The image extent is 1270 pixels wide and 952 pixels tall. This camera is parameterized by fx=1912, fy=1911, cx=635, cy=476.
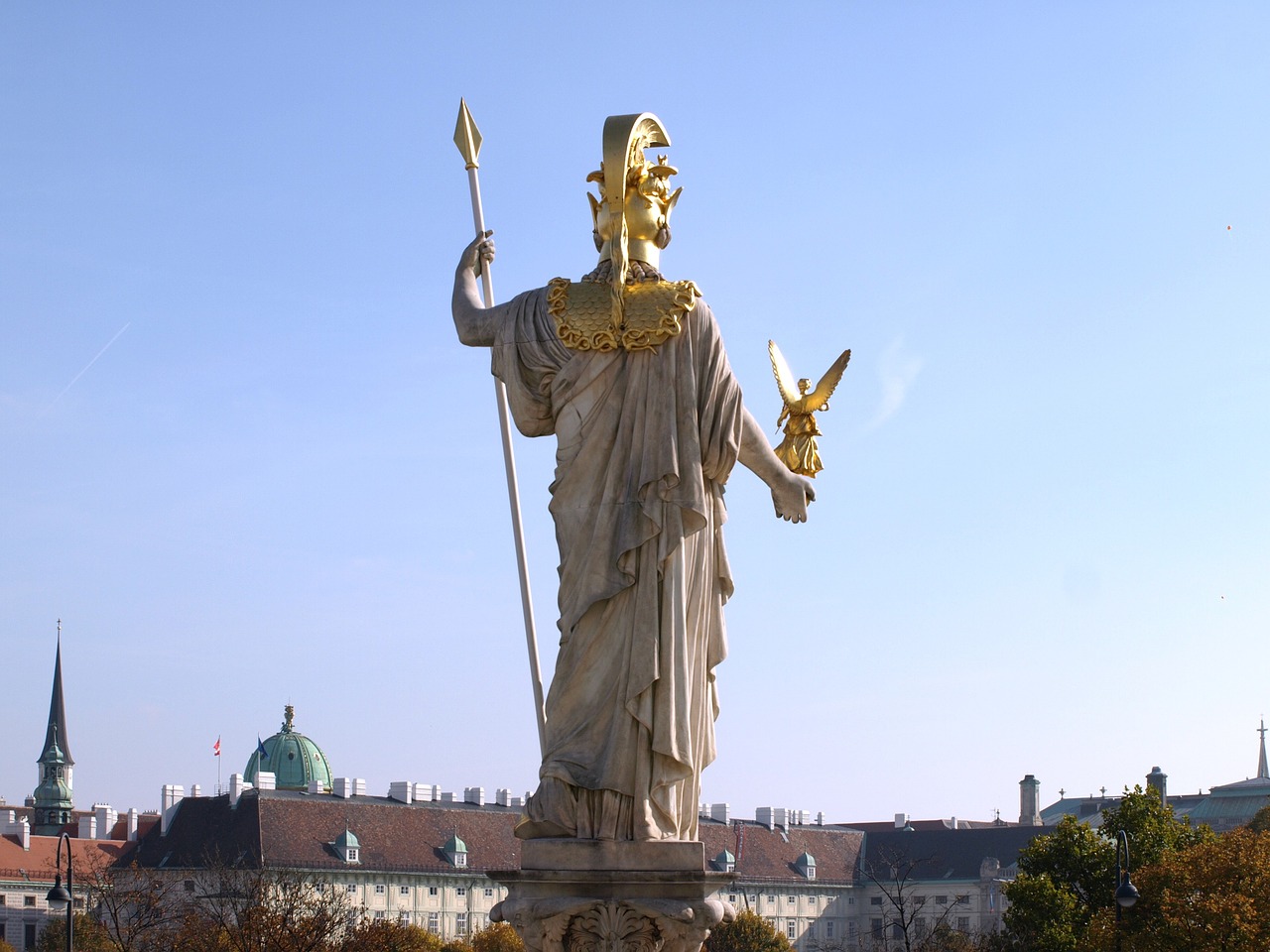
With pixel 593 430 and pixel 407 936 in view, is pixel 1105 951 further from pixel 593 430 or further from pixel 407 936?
pixel 593 430

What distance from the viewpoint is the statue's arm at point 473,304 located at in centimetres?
1105

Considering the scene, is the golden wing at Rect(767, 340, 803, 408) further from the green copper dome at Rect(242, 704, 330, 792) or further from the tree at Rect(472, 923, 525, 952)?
the green copper dome at Rect(242, 704, 330, 792)

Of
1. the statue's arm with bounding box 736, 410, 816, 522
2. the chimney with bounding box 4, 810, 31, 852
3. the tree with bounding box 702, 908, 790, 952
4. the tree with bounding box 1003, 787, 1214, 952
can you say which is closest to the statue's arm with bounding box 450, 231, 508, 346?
the statue's arm with bounding box 736, 410, 816, 522

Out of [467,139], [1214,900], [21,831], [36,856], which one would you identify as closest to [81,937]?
[36,856]

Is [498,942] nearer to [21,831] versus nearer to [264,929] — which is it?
[264,929]

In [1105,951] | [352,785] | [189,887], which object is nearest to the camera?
[1105,951]

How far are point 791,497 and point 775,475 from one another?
0.19 m

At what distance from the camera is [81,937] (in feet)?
279

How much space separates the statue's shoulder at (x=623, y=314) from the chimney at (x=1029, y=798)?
155 meters

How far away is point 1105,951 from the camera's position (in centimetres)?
4888

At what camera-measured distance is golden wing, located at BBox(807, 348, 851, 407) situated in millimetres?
11781

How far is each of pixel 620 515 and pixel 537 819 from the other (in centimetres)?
171

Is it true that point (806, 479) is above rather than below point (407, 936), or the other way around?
above

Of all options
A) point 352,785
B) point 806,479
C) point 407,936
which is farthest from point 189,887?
point 806,479
